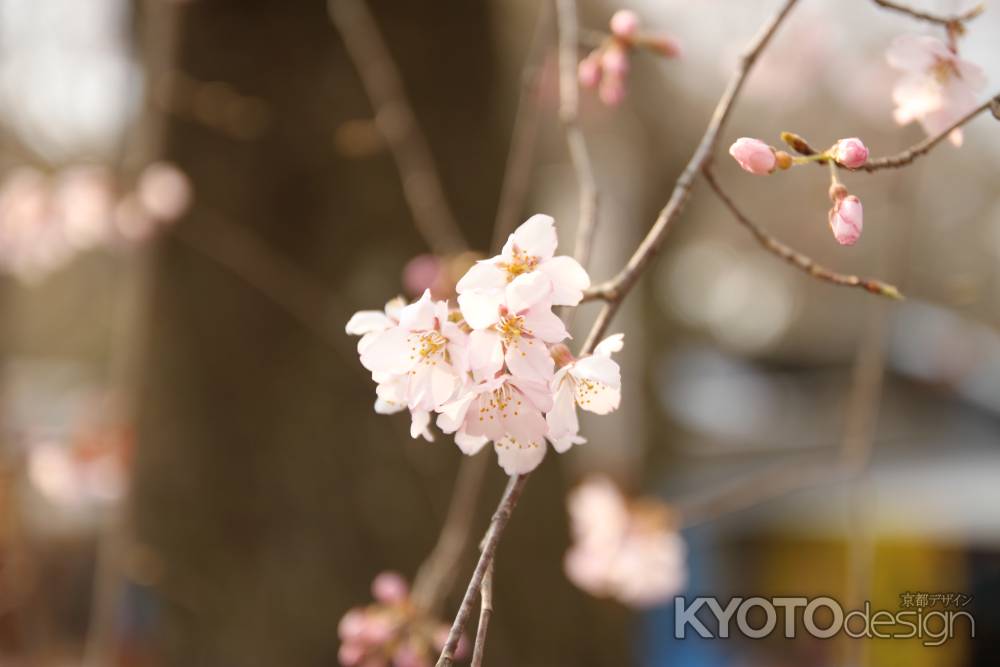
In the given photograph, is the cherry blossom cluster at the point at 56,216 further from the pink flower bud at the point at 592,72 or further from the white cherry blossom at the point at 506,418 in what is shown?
the white cherry blossom at the point at 506,418

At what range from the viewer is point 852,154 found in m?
0.70

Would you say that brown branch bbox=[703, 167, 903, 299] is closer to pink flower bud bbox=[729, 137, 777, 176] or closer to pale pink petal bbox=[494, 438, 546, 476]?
pink flower bud bbox=[729, 137, 777, 176]

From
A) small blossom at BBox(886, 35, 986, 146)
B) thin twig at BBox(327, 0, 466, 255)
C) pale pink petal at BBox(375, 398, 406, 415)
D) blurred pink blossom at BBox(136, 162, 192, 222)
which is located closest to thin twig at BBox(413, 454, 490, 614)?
pale pink petal at BBox(375, 398, 406, 415)

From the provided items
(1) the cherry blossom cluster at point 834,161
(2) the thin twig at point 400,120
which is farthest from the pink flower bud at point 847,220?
(2) the thin twig at point 400,120

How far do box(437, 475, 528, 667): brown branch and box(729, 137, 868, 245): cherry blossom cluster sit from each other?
315 mm

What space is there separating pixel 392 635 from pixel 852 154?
715 mm

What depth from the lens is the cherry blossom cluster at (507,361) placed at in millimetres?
666

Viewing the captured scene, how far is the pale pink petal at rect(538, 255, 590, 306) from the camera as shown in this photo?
2.27 ft

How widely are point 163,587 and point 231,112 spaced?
1065mm

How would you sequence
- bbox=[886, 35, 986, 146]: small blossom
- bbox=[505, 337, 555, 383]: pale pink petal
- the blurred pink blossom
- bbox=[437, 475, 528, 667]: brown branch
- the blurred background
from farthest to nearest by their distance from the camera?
1. the blurred pink blossom
2. the blurred background
3. bbox=[886, 35, 986, 146]: small blossom
4. bbox=[505, 337, 555, 383]: pale pink petal
5. bbox=[437, 475, 528, 667]: brown branch

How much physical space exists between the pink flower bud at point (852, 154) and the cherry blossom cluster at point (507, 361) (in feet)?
0.73

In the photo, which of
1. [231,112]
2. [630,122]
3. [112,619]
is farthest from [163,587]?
[630,122]

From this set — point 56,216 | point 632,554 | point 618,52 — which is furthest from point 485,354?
point 56,216

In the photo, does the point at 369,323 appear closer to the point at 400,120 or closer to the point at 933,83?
the point at 933,83
